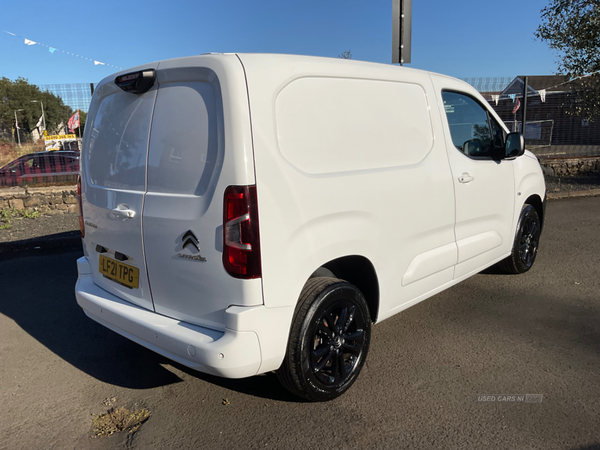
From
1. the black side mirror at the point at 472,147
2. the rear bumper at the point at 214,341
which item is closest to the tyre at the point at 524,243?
the black side mirror at the point at 472,147

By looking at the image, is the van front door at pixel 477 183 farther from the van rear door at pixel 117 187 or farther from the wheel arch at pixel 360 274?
the van rear door at pixel 117 187

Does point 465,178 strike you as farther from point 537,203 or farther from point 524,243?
point 537,203

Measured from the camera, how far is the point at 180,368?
11.0ft

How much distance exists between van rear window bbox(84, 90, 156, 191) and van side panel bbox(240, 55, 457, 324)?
0.76 metres

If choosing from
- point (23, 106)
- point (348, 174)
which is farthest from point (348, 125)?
point (23, 106)

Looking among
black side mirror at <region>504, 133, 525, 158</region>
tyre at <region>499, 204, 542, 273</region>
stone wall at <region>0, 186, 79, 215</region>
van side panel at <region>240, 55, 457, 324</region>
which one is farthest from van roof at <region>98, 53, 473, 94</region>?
stone wall at <region>0, 186, 79, 215</region>

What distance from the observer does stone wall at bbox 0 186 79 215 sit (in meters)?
8.48

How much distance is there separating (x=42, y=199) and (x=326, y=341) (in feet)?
25.4

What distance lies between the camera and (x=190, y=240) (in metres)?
2.45

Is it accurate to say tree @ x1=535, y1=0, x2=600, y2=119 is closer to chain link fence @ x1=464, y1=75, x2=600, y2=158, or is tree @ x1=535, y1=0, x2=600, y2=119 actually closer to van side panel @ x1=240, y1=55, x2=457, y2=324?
chain link fence @ x1=464, y1=75, x2=600, y2=158

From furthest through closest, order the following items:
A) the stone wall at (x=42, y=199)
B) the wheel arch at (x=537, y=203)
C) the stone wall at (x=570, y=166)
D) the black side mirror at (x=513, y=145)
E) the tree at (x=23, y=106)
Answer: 1. the tree at (x=23, y=106)
2. the stone wall at (x=570, y=166)
3. the stone wall at (x=42, y=199)
4. the wheel arch at (x=537, y=203)
5. the black side mirror at (x=513, y=145)

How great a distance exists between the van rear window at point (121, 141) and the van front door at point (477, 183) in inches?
86.1

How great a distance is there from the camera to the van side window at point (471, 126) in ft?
12.1

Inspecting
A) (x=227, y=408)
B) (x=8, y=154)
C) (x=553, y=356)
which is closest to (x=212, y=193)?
(x=227, y=408)
